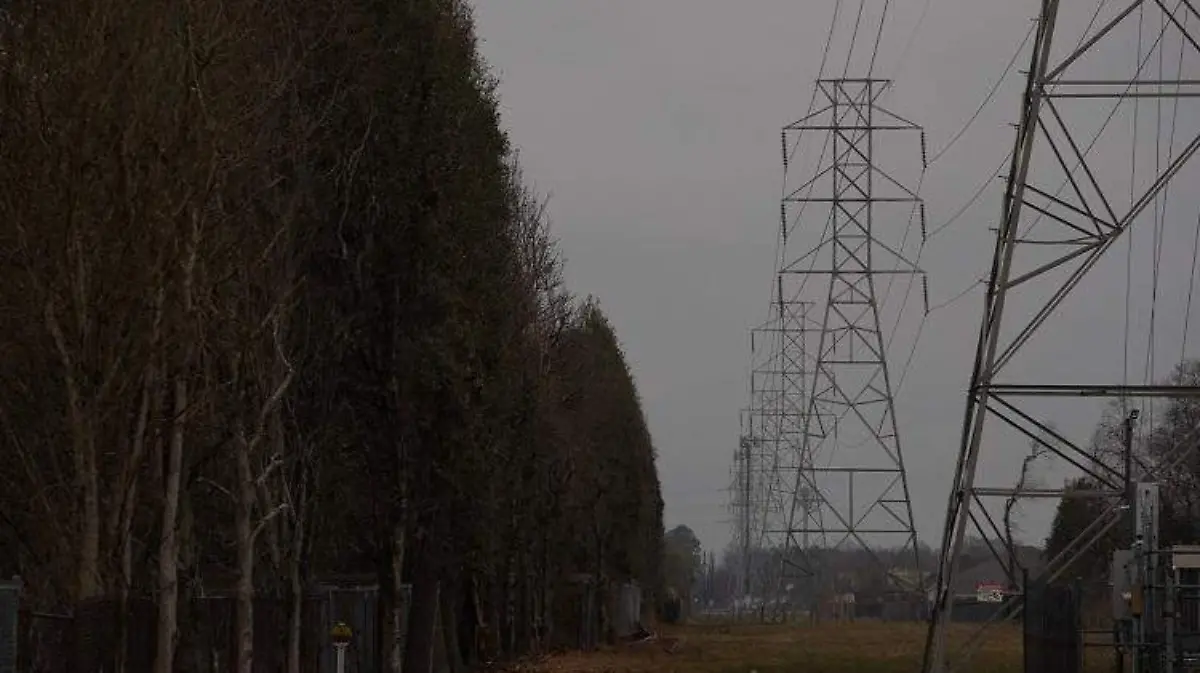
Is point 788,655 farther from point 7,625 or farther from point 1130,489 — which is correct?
point 7,625

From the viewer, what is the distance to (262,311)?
2844 cm

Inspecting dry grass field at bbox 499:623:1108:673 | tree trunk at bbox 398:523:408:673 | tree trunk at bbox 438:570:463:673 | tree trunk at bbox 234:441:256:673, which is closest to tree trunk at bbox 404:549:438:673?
tree trunk at bbox 398:523:408:673

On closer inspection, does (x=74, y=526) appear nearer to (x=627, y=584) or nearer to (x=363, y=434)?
(x=363, y=434)

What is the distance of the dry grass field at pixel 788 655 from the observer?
4556cm

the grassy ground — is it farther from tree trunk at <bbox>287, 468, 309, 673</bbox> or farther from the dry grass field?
tree trunk at <bbox>287, 468, 309, 673</bbox>

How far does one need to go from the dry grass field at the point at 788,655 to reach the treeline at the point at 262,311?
204 inches

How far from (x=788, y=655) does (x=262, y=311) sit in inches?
1139

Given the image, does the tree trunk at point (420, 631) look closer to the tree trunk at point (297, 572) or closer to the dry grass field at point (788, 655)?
the tree trunk at point (297, 572)

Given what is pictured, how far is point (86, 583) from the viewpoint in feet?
67.3

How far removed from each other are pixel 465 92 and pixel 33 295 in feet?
49.6

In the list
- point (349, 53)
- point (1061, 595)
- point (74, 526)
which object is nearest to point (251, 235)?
point (349, 53)

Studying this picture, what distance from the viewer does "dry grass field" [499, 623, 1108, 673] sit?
45.6 metres

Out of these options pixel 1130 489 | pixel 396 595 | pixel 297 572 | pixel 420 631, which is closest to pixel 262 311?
pixel 297 572

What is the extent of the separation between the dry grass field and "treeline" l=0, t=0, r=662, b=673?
5185 mm
